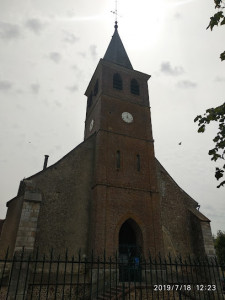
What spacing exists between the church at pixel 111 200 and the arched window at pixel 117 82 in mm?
78

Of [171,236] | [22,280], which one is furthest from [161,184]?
[22,280]

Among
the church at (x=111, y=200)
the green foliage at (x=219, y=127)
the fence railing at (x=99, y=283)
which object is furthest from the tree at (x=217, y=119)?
the church at (x=111, y=200)

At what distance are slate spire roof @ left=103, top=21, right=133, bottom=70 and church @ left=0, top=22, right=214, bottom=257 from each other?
2285mm

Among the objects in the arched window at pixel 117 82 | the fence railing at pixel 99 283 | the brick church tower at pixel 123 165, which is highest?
the arched window at pixel 117 82

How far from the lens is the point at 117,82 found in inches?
733

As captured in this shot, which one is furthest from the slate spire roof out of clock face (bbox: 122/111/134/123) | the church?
clock face (bbox: 122/111/134/123)

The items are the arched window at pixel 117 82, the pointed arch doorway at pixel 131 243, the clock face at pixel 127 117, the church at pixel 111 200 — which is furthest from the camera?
the arched window at pixel 117 82

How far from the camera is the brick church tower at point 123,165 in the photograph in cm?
1305

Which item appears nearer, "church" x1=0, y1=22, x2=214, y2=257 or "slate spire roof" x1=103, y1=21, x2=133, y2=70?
"church" x1=0, y1=22, x2=214, y2=257

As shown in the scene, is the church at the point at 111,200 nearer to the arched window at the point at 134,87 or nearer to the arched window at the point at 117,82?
the arched window at the point at 117,82

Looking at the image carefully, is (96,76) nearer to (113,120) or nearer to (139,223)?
(113,120)

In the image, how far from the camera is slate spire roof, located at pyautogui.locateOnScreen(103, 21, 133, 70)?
67.3 feet

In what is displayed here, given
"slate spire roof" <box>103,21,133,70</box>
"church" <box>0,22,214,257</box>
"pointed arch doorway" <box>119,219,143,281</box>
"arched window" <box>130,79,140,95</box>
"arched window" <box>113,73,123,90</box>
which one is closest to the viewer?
"church" <box>0,22,214,257</box>

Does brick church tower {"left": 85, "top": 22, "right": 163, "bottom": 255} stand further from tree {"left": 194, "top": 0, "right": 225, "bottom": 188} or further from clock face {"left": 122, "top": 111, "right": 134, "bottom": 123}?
tree {"left": 194, "top": 0, "right": 225, "bottom": 188}
